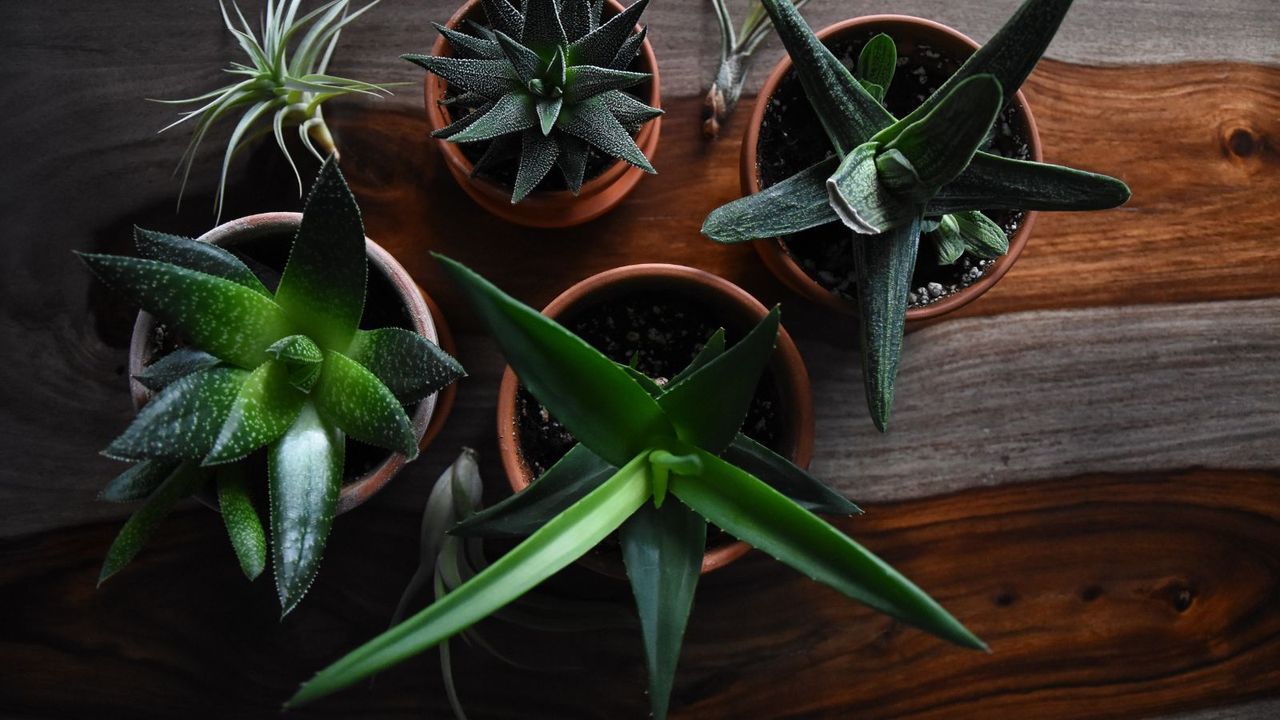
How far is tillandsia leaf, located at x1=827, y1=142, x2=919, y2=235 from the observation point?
529mm

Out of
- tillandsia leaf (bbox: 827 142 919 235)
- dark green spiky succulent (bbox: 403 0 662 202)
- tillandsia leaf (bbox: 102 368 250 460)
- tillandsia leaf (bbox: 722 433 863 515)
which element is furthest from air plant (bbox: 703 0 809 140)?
tillandsia leaf (bbox: 102 368 250 460)

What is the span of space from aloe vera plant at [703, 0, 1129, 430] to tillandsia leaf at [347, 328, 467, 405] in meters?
0.19

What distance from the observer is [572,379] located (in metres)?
0.45

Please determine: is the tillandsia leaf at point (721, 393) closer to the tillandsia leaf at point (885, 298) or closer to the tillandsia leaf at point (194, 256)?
the tillandsia leaf at point (885, 298)

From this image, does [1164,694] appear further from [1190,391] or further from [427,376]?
[427,376]

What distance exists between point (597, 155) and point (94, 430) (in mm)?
509

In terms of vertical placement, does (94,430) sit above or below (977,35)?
below

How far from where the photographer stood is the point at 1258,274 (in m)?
→ 0.83

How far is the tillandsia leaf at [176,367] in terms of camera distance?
55 centimetres

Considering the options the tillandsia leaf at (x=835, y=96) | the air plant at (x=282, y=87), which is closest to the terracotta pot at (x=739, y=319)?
the tillandsia leaf at (x=835, y=96)

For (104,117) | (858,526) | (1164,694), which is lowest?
(1164,694)

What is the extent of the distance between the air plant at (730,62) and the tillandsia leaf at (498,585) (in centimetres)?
41

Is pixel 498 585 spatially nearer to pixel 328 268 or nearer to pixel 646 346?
pixel 328 268

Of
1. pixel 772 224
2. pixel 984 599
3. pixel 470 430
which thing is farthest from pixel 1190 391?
pixel 470 430
